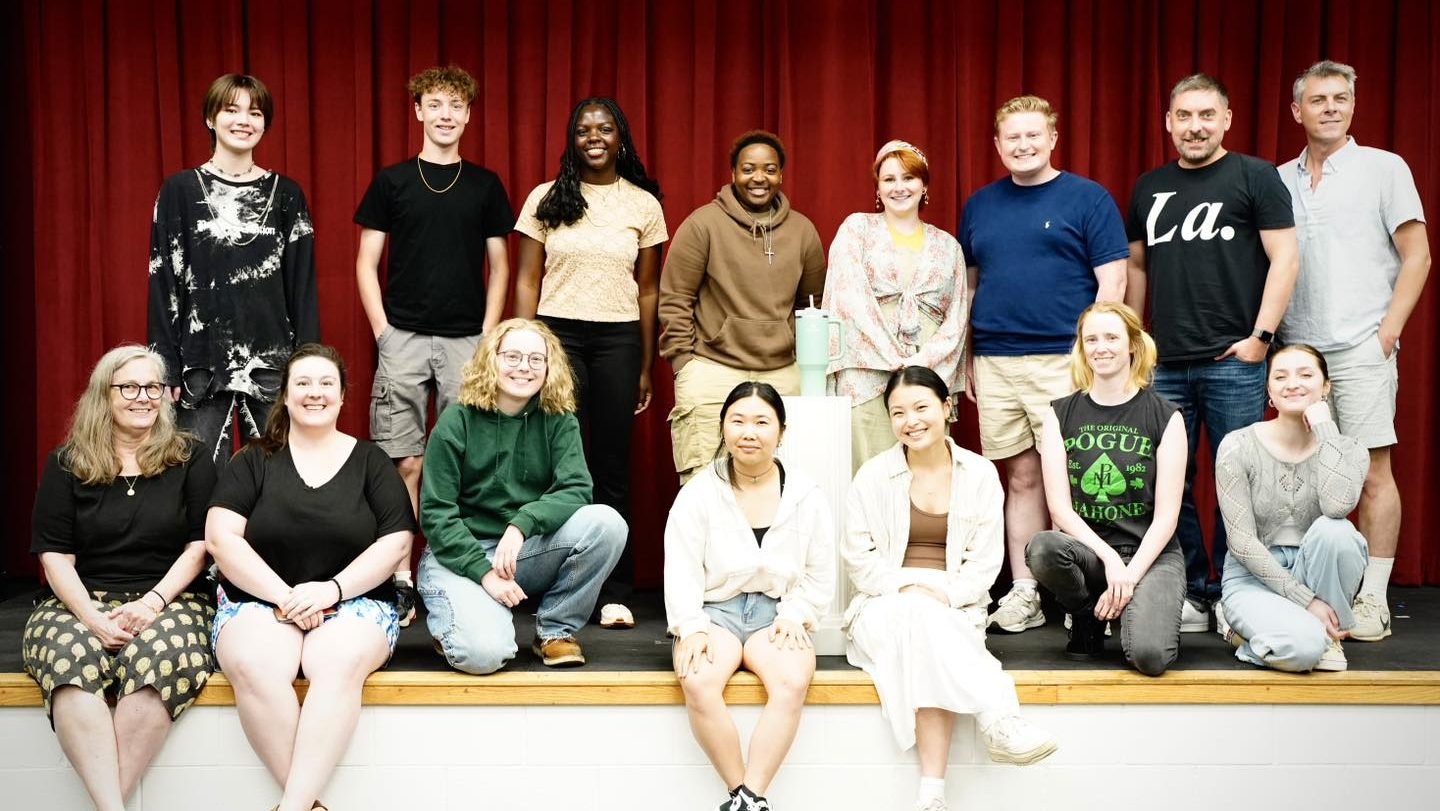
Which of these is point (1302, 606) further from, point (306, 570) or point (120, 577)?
point (120, 577)

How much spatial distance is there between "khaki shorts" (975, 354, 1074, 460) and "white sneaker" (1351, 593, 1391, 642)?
38.9 inches

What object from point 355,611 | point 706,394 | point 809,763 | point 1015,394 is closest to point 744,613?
point 809,763

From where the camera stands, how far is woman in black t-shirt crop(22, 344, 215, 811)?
9.50 feet

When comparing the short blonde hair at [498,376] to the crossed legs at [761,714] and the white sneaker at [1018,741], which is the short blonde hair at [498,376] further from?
the white sneaker at [1018,741]

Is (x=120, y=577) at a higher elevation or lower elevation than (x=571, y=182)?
lower

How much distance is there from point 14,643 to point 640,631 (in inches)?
67.9

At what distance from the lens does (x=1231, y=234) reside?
367 cm

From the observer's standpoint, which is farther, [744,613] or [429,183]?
[429,183]

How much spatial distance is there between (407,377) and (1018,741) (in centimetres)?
206

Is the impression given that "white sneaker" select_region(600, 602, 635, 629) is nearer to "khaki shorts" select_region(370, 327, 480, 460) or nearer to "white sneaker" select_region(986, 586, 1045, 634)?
"khaki shorts" select_region(370, 327, 480, 460)

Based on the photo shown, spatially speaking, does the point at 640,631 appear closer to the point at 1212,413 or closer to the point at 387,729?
the point at 387,729

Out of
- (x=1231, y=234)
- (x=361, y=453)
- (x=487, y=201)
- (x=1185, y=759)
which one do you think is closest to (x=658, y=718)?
(x=361, y=453)

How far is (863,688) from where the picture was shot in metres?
3.02

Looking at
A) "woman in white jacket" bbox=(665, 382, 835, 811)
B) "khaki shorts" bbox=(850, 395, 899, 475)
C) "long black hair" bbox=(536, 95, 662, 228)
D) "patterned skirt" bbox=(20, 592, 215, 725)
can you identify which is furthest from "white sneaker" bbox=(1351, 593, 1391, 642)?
"patterned skirt" bbox=(20, 592, 215, 725)
